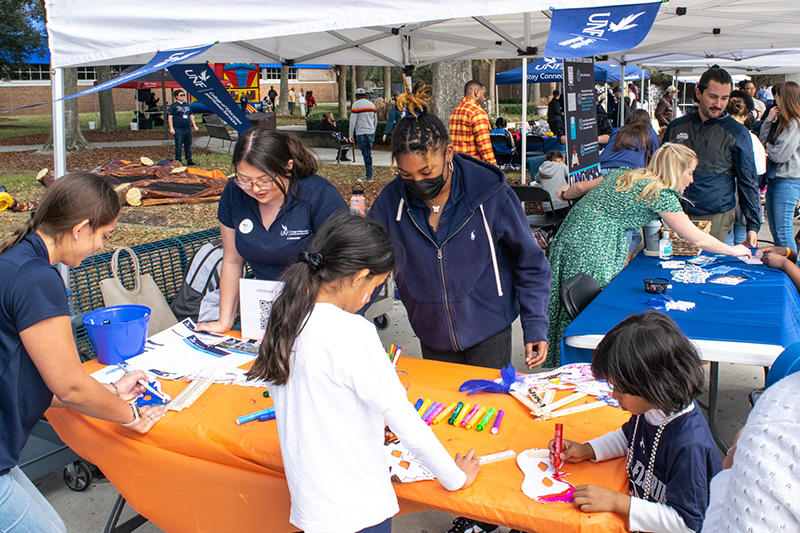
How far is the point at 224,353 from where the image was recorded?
257 centimetres

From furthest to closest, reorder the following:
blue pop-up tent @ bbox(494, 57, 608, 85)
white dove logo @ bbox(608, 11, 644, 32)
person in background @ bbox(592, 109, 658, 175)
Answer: blue pop-up tent @ bbox(494, 57, 608, 85) < person in background @ bbox(592, 109, 658, 175) < white dove logo @ bbox(608, 11, 644, 32)

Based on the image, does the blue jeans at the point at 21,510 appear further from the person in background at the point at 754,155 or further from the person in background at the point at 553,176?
the person in background at the point at 553,176

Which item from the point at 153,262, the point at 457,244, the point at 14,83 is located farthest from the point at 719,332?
the point at 14,83

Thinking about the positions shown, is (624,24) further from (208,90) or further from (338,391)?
(208,90)

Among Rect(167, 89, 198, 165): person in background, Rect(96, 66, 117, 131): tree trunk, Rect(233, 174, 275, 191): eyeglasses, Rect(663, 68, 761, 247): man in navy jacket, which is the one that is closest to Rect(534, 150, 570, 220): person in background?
Rect(663, 68, 761, 247): man in navy jacket

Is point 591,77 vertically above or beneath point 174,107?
beneath

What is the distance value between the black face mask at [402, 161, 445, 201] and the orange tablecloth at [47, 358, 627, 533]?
666mm

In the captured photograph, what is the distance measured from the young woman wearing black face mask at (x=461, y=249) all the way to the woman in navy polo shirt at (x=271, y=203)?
0.93 ft

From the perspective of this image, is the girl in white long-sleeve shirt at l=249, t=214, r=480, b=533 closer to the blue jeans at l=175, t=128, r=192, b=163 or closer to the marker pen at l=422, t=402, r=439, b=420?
the marker pen at l=422, t=402, r=439, b=420

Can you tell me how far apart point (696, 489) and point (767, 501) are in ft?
2.60

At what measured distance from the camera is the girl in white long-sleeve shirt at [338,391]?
4.53 feet

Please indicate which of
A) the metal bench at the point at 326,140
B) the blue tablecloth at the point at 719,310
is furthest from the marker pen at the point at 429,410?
the metal bench at the point at 326,140

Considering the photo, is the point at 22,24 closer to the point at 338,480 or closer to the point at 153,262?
the point at 153,262

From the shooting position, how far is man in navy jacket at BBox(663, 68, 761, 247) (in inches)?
181
